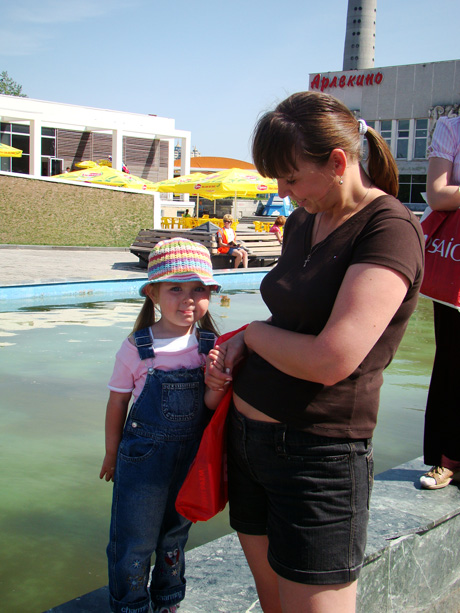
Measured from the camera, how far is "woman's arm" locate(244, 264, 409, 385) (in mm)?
1384

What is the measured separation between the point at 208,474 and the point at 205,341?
0.53 meters

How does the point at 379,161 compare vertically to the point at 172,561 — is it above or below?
above

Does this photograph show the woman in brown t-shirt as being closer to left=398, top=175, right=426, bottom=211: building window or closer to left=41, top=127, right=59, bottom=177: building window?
left=41, top=127, right=59, bottom=177: building window

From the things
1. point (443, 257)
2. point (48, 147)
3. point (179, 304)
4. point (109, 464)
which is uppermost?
point (48, 147)

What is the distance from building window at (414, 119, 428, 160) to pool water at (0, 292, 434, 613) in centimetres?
3962

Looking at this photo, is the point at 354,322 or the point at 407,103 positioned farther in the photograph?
the point at 407,103

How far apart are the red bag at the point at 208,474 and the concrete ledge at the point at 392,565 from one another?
462 millimetres

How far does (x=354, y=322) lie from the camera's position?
138 centimetres

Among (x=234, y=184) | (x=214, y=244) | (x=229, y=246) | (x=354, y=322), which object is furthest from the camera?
(x=234, y=184)

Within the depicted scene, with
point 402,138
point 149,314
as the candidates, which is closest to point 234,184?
point 149,314

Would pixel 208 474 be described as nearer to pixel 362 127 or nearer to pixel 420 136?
pixel 362 127

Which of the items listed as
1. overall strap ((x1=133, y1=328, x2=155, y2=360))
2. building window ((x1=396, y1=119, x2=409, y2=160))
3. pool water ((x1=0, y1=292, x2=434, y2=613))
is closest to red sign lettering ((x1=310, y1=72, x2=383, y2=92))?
building window ((x1=396, y1=119, x2=409, y2=160))

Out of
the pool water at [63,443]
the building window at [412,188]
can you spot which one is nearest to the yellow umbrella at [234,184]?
the pool water at [63,443]

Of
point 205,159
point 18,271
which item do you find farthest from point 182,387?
point 205,159
